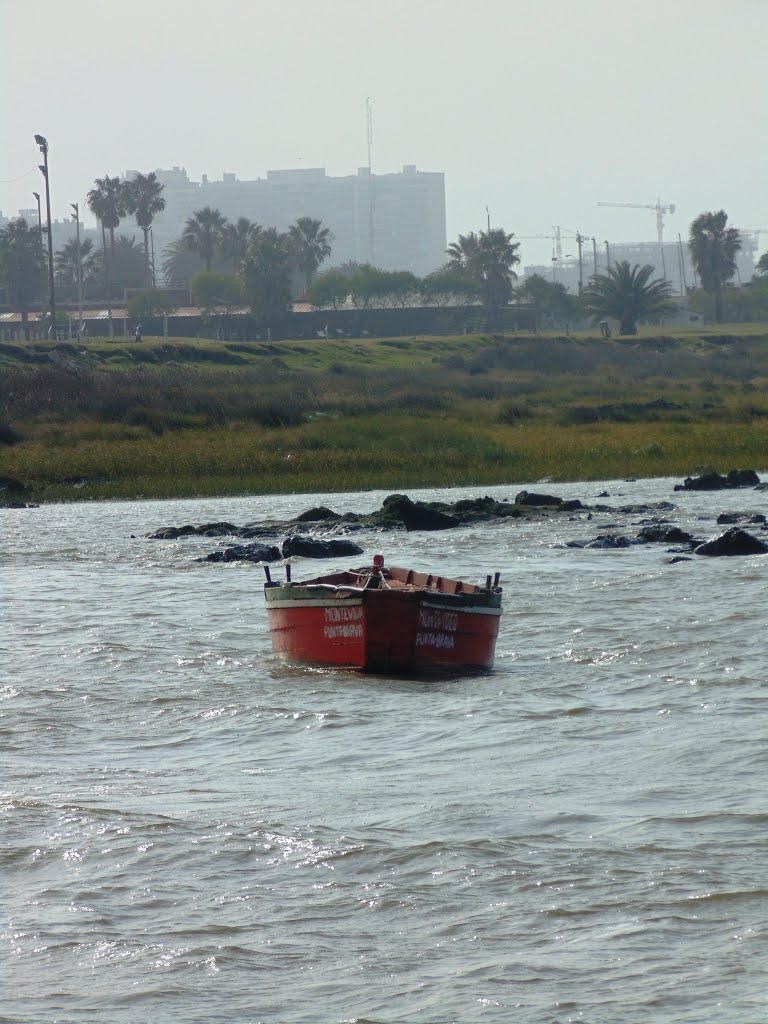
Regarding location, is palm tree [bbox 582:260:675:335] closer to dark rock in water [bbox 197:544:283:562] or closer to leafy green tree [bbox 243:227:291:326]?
leafy green tree [bbox 243:227:291:326]

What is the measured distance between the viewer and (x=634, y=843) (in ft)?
29.3

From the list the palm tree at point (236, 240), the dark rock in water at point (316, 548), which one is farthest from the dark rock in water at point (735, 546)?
the palm tree at point (236, 240)

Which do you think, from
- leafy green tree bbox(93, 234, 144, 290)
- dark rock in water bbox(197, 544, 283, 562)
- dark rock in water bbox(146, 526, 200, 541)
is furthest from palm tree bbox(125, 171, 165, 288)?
dark rock in water bbox(197, 544, 283, 562)

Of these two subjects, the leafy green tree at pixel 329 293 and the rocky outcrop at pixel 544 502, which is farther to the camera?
the leafy green tree at pixel 329 293

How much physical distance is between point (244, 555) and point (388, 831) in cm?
→ 1910

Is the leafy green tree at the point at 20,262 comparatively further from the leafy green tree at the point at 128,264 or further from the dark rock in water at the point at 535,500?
the dark rock in water at the point at 535,500

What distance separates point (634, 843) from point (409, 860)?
1.32 m

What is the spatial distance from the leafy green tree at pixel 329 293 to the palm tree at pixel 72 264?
24742 millimetres

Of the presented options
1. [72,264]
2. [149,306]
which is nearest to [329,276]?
[149,306]

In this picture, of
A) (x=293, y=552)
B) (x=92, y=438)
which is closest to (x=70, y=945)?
(x=293, y=552)

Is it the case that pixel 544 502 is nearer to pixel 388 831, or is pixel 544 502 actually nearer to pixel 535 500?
pixel 535 500

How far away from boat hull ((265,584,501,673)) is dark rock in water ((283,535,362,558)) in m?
11.0

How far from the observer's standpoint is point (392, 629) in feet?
51.0

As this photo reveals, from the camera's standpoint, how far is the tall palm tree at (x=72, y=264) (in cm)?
14888
